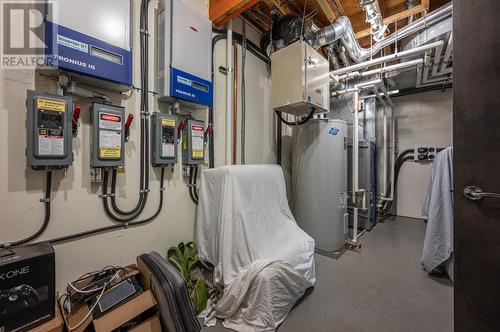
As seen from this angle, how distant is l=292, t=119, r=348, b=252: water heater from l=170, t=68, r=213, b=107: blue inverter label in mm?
1419

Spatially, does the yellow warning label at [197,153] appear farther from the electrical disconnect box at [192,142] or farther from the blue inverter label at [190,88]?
the blue inverter label at [190,88]

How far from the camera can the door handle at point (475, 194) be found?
0.92 meters

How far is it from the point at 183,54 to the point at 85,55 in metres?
0.67

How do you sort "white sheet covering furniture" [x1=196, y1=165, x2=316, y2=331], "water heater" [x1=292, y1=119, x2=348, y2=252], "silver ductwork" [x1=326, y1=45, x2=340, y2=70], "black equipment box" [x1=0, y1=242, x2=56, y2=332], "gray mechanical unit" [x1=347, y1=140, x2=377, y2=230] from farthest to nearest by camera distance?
"gray mechanical unit" [x1=347, y1=140, x2=377, y2=230], "silver ductwork" [x1=326, y1=45, x2=340, y2=70], "water heater" [x1=292, y1=119, x2=348, y2=252], "white sheet covering furniture" [x1=196, y1=165, x2=316, y2=331], "black equipment box" [x1=0, y1=242, x2=56, y2=332]

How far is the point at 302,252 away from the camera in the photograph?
6.20 ft

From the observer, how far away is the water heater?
2.63 m

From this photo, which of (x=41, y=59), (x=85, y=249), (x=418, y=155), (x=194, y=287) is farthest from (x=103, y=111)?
(x=418, y=155)

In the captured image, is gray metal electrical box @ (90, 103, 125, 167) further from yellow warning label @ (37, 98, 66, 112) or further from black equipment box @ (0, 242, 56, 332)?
black equipment box @ (0, 242, 56, 332)

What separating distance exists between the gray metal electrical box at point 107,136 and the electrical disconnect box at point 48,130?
0.12 m

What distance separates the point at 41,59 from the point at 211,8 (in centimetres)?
153

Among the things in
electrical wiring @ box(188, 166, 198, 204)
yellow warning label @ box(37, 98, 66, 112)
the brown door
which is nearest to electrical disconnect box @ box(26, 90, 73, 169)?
yellow warning label @ box(37, 98, 66, 112)

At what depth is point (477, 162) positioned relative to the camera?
0.95 meters

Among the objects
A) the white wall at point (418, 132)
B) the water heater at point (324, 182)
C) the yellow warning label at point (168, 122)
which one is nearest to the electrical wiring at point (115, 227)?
the yellow warning label at point (168, 122)

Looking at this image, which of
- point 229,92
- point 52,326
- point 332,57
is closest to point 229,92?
point 229,92
